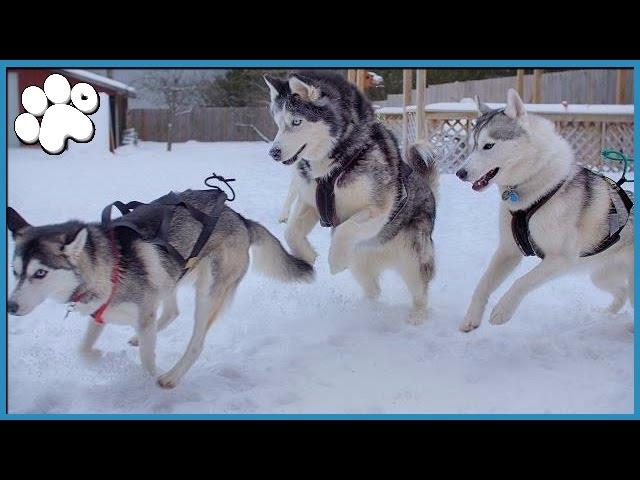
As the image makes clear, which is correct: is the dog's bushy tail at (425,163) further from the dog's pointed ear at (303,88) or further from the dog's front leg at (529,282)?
the dog's front leg at (529,282)

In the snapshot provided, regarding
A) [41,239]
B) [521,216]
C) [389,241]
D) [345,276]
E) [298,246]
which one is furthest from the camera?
[345,276]

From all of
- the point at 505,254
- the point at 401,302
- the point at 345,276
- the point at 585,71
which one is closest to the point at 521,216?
the point at 505,254

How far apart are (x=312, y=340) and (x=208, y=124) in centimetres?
A: 158

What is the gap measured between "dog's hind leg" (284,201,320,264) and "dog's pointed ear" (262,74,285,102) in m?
0.73

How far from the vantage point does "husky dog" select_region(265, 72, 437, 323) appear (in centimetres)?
374

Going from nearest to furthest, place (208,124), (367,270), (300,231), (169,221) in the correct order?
(169,221)
(300,231)
(208,124)
(367,270)

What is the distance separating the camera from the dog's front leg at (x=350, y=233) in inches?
158

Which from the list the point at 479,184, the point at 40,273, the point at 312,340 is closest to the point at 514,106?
the point at 479,184

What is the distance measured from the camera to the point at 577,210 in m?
3.72

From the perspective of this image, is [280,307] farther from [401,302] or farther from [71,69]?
[71,69]

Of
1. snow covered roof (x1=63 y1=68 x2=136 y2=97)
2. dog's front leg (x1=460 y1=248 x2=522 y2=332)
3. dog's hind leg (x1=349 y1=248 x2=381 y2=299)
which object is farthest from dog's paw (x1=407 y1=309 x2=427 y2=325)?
snow covered roof (x1=63 y1=68 x2=136 y2=97)

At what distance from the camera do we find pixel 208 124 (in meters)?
4.28

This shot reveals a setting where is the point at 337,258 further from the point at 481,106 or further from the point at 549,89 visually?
the point at 549,89

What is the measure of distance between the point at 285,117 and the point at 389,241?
48.6 inches
